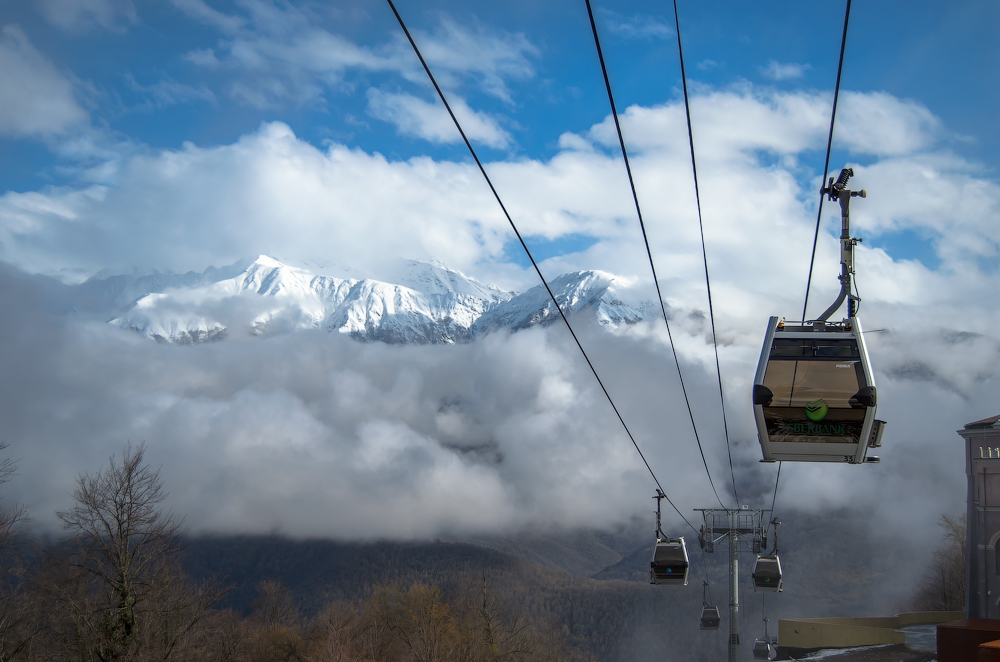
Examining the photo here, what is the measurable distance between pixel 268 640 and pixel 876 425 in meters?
79.9

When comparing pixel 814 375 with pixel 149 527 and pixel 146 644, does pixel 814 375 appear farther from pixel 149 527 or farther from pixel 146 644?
pixel 146 644

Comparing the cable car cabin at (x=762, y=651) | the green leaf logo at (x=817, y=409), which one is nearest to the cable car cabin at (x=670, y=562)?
the green leaf logo at (x=817, y=409)

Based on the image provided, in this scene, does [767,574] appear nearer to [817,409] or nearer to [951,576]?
[817,409]

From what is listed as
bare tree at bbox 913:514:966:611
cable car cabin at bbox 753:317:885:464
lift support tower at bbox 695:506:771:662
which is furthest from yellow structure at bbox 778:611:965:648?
cable car cabin at bbox 753:317:885:464

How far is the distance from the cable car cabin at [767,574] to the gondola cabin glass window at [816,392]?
26.7 m

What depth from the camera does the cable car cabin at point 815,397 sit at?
16.8 meters

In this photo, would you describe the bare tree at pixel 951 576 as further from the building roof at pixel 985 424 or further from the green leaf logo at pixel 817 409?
the green leaf logo at pixel 817 409

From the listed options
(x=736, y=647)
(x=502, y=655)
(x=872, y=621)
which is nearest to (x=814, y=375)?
(x=736, y=647)

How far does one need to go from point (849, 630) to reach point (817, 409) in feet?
168

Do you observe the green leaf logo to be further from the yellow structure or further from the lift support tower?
the yellow structure

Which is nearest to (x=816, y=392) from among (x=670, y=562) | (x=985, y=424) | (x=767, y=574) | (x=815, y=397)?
(x=815, y=397)

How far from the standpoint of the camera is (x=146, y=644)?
107ft

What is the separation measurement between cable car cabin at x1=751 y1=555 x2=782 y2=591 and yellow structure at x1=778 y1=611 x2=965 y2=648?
22139 mm

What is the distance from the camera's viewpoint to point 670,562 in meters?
34.1
